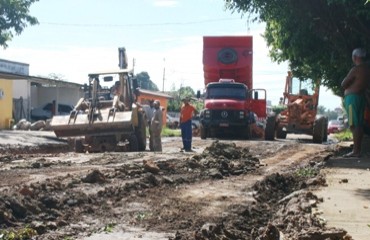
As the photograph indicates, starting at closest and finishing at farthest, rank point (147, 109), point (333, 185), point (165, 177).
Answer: point (333, 185), point (165, 177), point (147, 109)

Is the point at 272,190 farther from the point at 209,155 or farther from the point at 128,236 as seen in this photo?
the point at 209,155

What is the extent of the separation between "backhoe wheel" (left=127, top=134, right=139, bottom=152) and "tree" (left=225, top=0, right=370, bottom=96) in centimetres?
541

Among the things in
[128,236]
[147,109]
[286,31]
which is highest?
[286,31]

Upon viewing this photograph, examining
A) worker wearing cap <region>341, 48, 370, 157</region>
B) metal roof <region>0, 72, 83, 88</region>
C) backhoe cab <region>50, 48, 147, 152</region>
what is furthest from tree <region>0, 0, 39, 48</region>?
worker wearing cap <region>341, 48, 370, 157</region>

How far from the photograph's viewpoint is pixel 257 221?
662 centimetres

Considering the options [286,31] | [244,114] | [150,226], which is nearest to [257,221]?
[150,226]

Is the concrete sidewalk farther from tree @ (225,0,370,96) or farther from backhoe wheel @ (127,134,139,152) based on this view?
backhoe wheel @ (127,134,139,152)

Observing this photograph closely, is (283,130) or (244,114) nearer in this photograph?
(244,114)

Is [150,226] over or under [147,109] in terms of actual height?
under

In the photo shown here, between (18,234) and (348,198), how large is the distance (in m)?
3.52

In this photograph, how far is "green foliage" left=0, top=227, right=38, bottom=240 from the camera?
5.80 metres

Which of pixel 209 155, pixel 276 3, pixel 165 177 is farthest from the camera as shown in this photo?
pixel 209 155

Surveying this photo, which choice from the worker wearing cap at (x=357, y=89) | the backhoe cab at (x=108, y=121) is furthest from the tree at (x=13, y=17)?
the worker wearing cap at (x=357, y=89)

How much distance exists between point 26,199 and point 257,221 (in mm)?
2772
